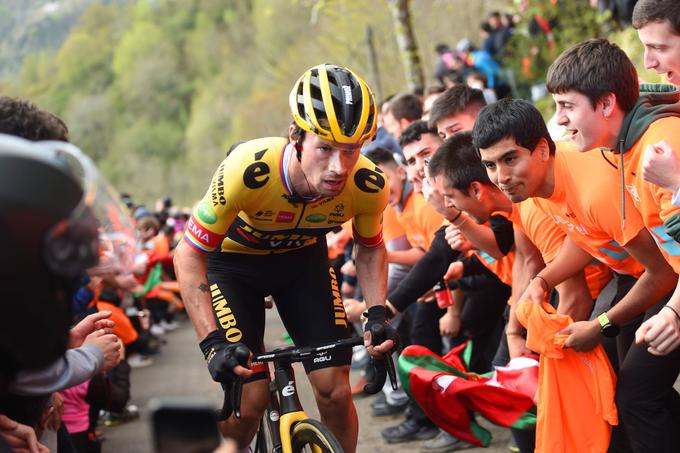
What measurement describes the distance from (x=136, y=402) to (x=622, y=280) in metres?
6.87

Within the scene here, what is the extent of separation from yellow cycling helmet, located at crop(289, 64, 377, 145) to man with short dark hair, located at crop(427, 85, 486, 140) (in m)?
2.61

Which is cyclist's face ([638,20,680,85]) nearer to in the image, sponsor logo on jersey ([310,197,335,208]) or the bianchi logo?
the bianchi logo

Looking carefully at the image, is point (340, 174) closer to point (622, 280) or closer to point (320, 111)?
point (320, 111)

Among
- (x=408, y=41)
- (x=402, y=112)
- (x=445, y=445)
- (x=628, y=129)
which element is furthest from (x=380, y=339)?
(x=408, y=41)

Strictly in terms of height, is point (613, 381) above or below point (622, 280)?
below

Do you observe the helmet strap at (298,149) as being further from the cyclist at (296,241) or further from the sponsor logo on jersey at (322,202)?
the sponsor logo on jersey at (322,202)

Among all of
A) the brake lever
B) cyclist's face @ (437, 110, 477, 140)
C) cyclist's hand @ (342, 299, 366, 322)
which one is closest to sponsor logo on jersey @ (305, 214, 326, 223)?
the brake lever

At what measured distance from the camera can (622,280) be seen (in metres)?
5.10

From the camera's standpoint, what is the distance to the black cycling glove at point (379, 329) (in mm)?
4531

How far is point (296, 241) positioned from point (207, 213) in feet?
2.16

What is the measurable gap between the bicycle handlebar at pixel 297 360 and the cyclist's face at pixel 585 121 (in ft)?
4.91

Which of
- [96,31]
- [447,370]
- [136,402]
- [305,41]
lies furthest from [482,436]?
[96,31]

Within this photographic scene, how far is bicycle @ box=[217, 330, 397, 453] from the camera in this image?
4.20 m

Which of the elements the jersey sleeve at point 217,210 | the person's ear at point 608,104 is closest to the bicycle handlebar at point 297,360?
the jersey sleeve at point 217,210
